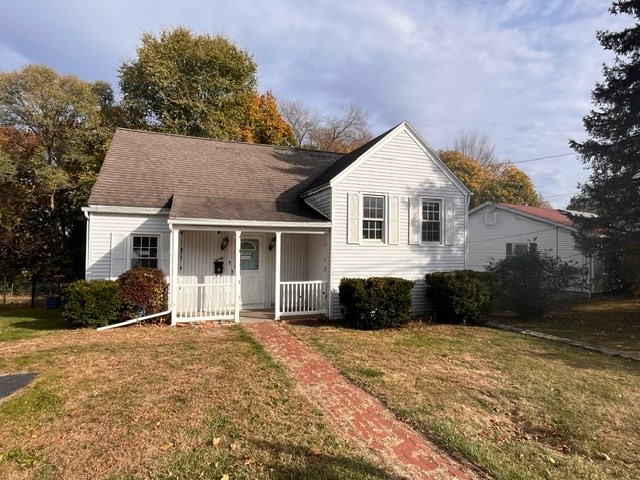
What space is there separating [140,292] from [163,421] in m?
6.17

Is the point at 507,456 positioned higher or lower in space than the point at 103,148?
lower

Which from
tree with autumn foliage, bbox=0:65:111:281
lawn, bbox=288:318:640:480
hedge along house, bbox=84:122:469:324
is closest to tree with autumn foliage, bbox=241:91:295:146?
tree with autumn foliage, bbox=0:65:111:281

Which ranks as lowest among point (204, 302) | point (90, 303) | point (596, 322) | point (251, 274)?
point (596, 322)

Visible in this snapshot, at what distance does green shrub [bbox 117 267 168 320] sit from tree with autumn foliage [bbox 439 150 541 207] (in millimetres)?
31519

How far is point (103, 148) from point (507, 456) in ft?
67.8

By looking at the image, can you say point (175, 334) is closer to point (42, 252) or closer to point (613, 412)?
point (613, 412)

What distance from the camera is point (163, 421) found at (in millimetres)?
4453

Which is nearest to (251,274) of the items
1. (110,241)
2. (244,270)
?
(244,270)

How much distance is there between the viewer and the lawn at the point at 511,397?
154 inches

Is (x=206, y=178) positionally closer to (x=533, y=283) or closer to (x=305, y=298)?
(x=305, y=298)

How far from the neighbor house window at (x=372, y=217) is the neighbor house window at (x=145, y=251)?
6228 millimetres

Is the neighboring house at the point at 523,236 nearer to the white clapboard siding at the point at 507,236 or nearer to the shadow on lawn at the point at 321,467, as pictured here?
the white clapboard siding at the point at 507,236

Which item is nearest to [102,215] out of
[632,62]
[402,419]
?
[402,419]

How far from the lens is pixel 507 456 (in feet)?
12.8
